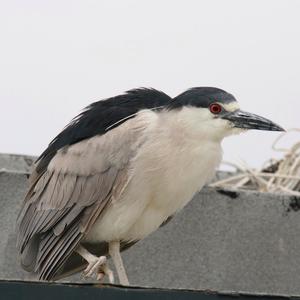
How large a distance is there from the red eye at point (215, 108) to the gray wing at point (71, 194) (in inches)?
13.9

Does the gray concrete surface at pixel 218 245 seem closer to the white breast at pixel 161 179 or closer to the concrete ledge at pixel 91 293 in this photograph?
the white breast at pixel 161 179

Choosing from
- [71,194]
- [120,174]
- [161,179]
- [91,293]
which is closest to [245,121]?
[161,179]

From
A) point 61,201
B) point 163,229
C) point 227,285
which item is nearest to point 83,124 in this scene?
point 61,201

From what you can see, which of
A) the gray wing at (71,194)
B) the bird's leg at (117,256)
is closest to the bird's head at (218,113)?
the gray wing at (71,194)

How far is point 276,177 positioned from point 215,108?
1.71 metres

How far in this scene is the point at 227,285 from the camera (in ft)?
19.7

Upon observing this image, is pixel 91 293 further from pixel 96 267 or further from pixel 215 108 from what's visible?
pixel 215 108

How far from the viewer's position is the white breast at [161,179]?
5.54 m

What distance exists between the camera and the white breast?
5.54 metres

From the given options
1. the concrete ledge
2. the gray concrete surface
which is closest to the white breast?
the gray concrete surface

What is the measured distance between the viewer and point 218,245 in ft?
19.9

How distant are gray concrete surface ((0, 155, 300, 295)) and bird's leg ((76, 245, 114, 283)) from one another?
53cm

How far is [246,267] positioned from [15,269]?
4.46ft

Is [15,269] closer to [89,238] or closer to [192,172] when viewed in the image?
[89,238]
